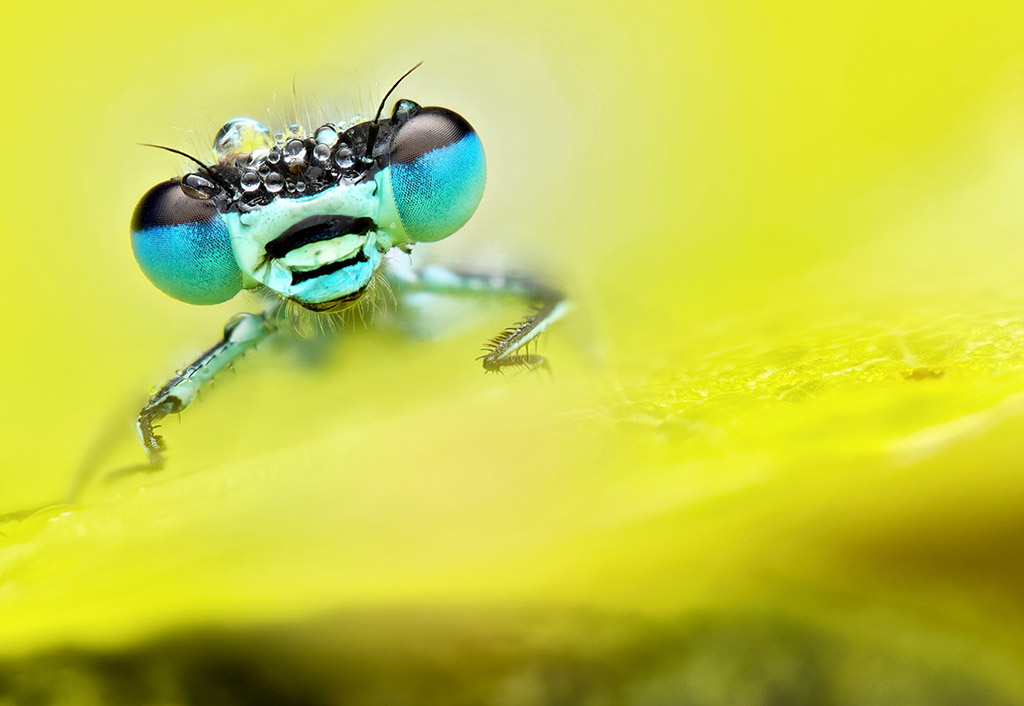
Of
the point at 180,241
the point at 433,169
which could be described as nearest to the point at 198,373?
the point at 180,241

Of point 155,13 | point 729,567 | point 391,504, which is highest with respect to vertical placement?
point 155,13

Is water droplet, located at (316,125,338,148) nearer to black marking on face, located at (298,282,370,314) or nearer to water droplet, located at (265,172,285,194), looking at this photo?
water droplet, located at (265,172,285,194)

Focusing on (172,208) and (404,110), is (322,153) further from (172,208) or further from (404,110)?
(172,208)

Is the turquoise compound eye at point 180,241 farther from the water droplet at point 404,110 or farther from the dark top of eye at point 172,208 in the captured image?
the water droplet at point 404,110

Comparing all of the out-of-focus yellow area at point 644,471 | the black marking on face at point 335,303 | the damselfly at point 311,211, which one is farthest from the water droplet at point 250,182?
the out-of-focus yellow area at point 644,471

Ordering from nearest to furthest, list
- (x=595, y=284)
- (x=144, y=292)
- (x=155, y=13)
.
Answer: (x=595, y=284) → (x=144, y=292) → (x=155, y=13)

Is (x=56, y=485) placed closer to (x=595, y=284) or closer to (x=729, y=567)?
(x=729, y=567)

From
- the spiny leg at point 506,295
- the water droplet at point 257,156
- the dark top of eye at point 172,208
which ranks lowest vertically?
the spiny leg at point 506,295

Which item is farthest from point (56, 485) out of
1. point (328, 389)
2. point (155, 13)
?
point (155, 13)
